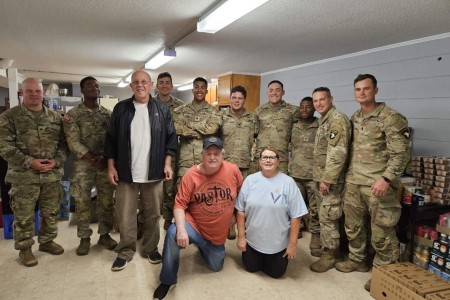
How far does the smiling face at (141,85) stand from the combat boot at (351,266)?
88.2 inches

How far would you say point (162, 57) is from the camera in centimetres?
481

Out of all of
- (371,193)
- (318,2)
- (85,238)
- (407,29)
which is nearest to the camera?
(371,193)

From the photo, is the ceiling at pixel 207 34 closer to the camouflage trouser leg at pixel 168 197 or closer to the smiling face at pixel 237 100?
the smiling face at pixel 237 100

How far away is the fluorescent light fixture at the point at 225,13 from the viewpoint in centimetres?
244

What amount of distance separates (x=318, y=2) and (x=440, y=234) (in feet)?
7.36

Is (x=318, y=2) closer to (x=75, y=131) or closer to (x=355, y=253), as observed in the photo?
(x=355, y=253)

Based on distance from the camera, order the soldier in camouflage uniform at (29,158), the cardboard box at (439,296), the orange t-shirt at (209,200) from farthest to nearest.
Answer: the soldier in camouflage uniform at (29,158)
the orange t-shirt at (209,200)
the cardboard box at (439,296)

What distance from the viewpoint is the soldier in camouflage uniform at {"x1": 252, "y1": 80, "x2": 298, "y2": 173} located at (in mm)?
3221

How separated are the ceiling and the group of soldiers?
0.71m

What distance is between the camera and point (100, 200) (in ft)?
9.29

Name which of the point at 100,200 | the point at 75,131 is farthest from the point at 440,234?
the point at 75,131

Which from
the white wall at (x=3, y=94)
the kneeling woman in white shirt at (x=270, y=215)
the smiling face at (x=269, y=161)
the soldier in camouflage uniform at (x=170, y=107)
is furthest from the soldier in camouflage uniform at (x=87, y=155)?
the white wall at (x=3, y=94)

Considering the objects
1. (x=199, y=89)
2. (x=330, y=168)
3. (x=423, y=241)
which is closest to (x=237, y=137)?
(x=199, y=89)

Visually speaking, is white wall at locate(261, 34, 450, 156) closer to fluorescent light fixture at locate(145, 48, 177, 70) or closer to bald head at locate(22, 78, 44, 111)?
fluorescent light fixture at locate(145, 48, 177, 70)
